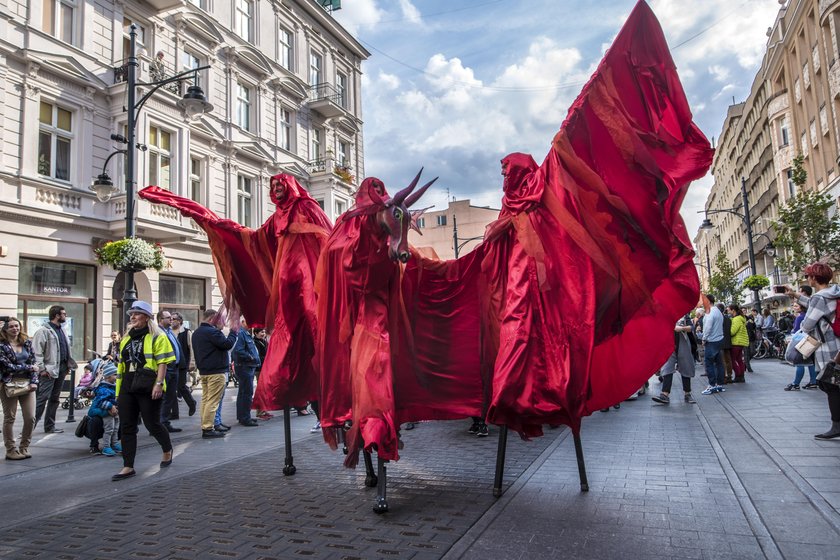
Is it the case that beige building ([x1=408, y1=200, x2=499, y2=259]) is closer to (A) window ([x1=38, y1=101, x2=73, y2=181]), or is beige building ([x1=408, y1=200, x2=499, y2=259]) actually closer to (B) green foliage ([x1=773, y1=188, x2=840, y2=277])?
(B) green foliage ([x1=773, y1=188, x2=840, y2=277])

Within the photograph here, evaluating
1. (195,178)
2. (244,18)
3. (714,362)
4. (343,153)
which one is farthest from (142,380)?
(343,153)

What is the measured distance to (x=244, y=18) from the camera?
80.9ft

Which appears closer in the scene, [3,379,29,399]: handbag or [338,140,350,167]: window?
[3,379,29,399]: handbag

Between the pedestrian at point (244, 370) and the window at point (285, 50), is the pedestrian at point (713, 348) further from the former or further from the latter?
the window at point (285, 50)

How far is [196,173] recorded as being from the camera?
21.8 meters

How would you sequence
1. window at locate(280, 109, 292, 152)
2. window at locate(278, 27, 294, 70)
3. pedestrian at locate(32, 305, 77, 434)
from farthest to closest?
window at locate(278, 27, 294, 70) < window at locate(280, 109, 292, 152) < pedestrian at locate(32, 305, 77, 434)

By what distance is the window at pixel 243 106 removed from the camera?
23891 mm

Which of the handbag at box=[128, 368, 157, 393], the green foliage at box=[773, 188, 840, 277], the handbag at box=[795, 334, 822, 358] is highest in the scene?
the green foliage at box=[773, 188, 840, 277]

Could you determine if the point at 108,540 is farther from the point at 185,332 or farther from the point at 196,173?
the point at 196,173

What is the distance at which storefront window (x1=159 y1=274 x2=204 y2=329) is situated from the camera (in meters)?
19.9

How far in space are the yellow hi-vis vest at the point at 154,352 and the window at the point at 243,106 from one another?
19.3 metres

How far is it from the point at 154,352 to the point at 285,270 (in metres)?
1.73

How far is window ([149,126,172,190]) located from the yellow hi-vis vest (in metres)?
14.5

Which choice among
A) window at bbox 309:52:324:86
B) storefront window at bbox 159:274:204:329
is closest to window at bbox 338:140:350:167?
window at bbox 309:52:324:86
